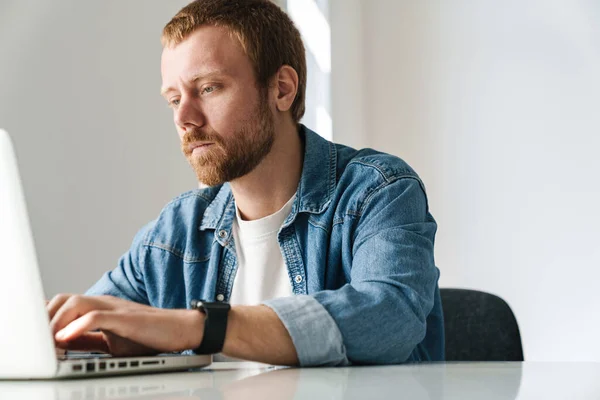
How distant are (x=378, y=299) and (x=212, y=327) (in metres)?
0.26

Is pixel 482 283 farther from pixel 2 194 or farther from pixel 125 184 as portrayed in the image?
pixel 2 194

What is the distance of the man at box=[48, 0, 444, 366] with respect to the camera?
48.9 inches

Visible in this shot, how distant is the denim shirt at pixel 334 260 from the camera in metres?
1.09

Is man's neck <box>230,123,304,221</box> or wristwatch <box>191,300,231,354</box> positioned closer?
wristwatch <box>191,300,231,354</box>

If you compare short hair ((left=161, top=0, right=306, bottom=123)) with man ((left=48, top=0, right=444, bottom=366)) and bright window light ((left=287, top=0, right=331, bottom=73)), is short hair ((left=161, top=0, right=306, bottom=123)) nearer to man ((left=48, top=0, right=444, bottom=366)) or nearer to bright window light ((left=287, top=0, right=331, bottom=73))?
man ((left=48, top=0, right=444, bottom=366))

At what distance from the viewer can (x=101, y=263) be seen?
2285mm

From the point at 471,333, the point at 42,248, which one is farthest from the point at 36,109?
the point at 471,333

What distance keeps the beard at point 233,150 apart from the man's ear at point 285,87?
0.05 m

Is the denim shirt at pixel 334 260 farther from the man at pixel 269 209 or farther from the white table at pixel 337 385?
the white table at pixel 337 385

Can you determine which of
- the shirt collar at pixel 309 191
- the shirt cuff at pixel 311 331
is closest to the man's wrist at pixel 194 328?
the shirt cuff at pixel 311 331

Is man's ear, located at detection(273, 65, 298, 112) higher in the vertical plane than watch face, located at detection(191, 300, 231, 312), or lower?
higher

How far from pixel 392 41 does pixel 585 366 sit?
3208 mm

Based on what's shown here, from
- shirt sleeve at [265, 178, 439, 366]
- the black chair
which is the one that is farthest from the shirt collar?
the black chair

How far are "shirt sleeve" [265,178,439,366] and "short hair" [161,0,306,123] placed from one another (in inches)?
17.4
